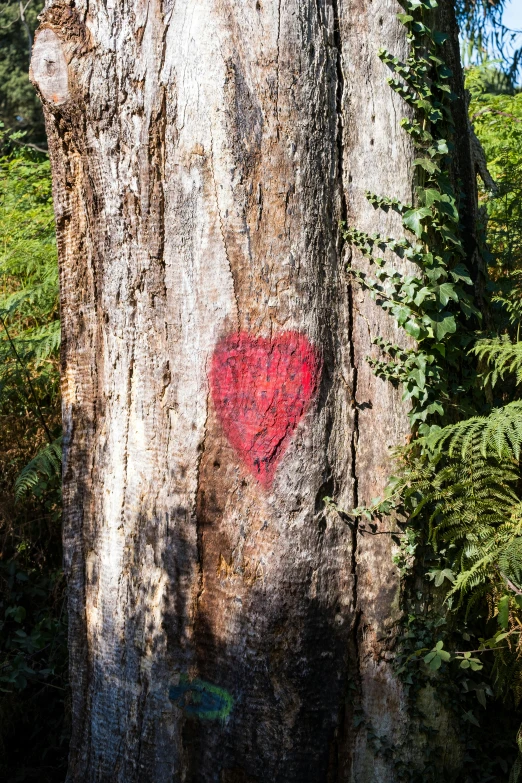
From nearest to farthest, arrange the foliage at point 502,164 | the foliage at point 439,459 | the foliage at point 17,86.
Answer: the foliage at point 439,459, the foliage at point 502,164, the foliage at point 17,86

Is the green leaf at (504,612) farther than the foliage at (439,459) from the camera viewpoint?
No

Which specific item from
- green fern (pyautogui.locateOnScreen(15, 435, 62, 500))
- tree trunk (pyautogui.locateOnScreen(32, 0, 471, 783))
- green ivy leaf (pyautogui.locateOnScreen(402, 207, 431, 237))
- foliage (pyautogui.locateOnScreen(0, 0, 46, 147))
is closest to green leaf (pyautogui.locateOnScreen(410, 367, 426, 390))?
tree trunk (pyautogui.locateOnScreen(32, 0, 471, 783))

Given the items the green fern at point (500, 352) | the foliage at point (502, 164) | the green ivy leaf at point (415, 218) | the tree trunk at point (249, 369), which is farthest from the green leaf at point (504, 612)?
the foliage at point (502, 164)

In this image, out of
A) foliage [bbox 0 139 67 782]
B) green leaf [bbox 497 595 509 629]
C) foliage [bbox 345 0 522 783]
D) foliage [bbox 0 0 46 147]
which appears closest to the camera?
green leaf [bbox 497 595 509 629]

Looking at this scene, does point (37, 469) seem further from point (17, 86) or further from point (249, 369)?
point (17, 86)

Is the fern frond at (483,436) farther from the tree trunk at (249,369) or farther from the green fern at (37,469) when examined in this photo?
the green fern at (37,469)

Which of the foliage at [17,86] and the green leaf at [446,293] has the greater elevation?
the foliage at [17,86]

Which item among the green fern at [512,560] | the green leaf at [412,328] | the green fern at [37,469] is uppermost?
the green leaf at [412,328]

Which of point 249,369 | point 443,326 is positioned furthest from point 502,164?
point 249,369

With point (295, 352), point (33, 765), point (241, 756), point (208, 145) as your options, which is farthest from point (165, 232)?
point (33, 765)

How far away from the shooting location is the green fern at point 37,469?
4.16 m

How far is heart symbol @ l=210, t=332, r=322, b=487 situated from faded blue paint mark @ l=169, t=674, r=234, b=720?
2.83 ft

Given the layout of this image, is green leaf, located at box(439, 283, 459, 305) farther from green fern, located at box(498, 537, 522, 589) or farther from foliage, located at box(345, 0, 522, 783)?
green fern, located at box(498, 537, 522, 589)

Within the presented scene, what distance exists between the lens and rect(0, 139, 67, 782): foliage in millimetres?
4133
